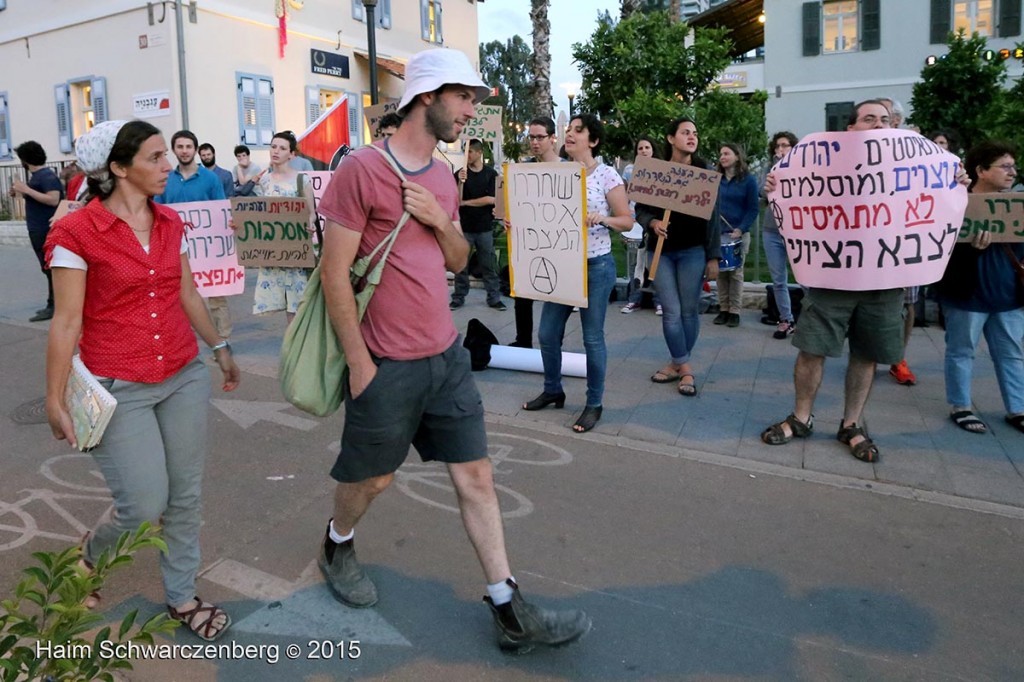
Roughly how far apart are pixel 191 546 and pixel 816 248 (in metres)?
3.64

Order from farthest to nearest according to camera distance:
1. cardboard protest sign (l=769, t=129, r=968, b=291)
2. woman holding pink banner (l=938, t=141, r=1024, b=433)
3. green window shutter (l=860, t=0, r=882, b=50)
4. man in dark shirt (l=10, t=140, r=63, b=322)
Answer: green window shutter (l=860, t=0, r=882, b=50) < man in dark shirt (l=10, t=140, r=63, b=322) < woman holding pink banner (l=938, t=141, r=1024, b=433) < cardboard protest sign (l=769, t=129, r=968, b=291)

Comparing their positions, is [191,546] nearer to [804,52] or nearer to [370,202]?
[370,202]

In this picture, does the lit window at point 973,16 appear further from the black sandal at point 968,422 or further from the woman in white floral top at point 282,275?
the woman in white floral top at point 282,275

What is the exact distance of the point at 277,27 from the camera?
19.6m

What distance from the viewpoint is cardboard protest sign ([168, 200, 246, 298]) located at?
7.38m

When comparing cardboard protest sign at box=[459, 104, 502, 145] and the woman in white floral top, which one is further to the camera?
cardboard protest sign at box=[459, 104, 502, 145]

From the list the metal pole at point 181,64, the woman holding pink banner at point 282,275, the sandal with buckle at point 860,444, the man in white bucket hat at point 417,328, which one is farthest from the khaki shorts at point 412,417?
the metal pole at point 181,64

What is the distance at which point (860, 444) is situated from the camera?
5035 mm

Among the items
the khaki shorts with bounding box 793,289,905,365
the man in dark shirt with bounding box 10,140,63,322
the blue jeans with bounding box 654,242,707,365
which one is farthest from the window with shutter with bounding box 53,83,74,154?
the khaki shorts with bounding box 793,289,905,365

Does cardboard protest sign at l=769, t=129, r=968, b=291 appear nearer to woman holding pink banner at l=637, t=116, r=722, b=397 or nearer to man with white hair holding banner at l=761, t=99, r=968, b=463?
man with white hair holding banner at l=761, t=99, r=968, b=463

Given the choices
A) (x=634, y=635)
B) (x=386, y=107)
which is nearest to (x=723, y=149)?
(x=386, y=107)

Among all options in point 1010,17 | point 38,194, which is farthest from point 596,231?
point 1010,17

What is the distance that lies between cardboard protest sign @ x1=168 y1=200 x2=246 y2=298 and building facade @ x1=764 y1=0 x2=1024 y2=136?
27.4 m

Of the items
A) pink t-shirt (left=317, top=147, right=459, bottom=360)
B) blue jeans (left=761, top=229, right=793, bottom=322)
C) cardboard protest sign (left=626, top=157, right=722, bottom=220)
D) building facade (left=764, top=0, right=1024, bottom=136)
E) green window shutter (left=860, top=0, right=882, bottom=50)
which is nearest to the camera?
pink t-shirt (left=317, top=147, right=459, bottom=360)
